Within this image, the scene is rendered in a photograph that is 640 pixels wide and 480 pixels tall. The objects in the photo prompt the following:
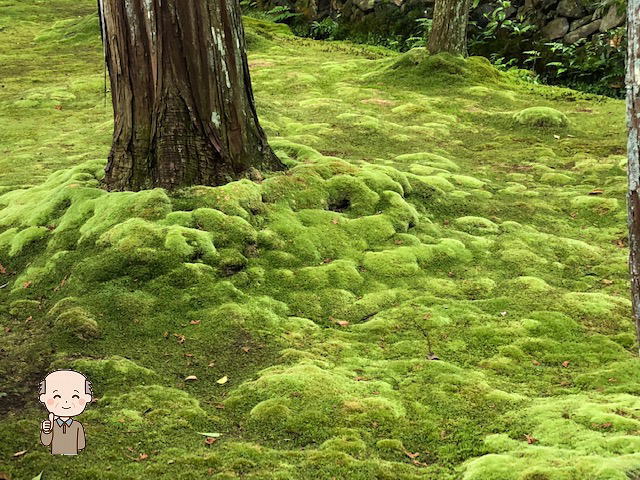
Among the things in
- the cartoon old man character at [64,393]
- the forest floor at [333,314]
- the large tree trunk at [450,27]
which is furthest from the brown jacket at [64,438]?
the large tree trunk at [450,27]

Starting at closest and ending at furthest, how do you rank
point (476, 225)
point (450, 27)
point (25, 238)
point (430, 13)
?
point (25, 238) → point (476, 225) → point (450, 27) → point (430, 13)

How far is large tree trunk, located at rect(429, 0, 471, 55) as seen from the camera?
13188 mm

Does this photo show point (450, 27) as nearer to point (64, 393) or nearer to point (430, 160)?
point (430, 160)

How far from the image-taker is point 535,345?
505cm

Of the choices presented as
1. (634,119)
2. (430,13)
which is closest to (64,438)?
(634,119)

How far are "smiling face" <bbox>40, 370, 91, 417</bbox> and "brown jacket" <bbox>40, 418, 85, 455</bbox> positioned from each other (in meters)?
0.20

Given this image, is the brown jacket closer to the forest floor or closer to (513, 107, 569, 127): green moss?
the forest floor

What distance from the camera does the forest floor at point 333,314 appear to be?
3.70 metres

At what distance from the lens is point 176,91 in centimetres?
611

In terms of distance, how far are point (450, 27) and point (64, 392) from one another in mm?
11950

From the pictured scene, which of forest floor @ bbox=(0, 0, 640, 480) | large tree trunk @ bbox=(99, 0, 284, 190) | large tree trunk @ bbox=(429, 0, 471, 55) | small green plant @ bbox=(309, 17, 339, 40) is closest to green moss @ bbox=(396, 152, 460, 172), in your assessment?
forest floor @ bbox=(0, 0, 640, 480)

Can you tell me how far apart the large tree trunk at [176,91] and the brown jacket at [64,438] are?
133 inches

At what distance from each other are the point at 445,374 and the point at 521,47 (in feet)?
43.9

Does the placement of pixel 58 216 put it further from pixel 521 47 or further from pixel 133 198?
pixel 521 47
